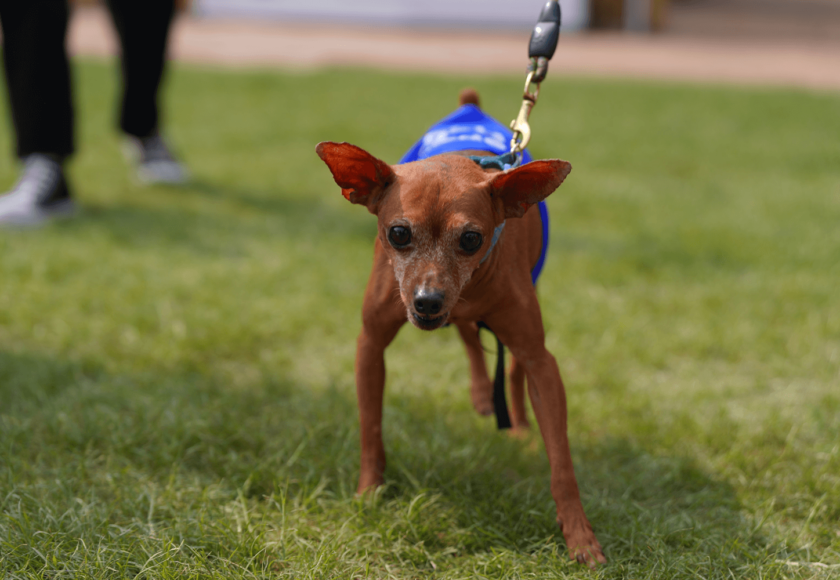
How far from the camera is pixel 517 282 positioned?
6.64 feet

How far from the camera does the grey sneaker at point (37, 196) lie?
181 inches

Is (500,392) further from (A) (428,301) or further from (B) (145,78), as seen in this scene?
(B) (145,78)

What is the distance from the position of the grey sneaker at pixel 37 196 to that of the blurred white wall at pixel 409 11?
43.9ft

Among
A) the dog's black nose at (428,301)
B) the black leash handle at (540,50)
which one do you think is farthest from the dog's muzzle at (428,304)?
the black leash handle at (540,50)

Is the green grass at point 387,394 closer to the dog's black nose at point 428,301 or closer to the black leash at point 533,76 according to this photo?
the black leash at point 533,76

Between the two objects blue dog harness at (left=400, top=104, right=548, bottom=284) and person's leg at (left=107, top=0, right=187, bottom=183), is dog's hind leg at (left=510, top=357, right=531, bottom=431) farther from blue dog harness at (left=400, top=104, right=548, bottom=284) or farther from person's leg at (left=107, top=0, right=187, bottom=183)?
person's leg at (left=107, top=0, right=187, bottom=183)

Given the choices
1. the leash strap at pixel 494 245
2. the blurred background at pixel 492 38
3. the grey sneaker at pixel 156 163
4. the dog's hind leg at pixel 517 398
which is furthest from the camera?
the blurred background at pixel 492 38

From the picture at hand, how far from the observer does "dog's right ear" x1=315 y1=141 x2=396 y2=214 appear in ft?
5.91

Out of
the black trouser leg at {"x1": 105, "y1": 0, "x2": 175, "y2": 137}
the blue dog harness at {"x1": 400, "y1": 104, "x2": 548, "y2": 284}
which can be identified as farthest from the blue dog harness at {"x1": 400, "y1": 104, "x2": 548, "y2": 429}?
the black trouser leg at {"x1": 105, "y1": 0, "x2": 175, "y2": 137}

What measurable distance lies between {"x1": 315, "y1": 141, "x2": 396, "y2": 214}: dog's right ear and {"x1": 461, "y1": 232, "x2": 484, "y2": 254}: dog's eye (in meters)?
0.25

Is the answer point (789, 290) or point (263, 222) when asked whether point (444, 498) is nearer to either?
point (789, 290)

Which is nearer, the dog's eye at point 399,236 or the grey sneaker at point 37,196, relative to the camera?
the dog's eye at point 399,236

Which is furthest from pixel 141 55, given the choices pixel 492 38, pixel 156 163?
pixel 492 38

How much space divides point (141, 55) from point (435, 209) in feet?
14.3
